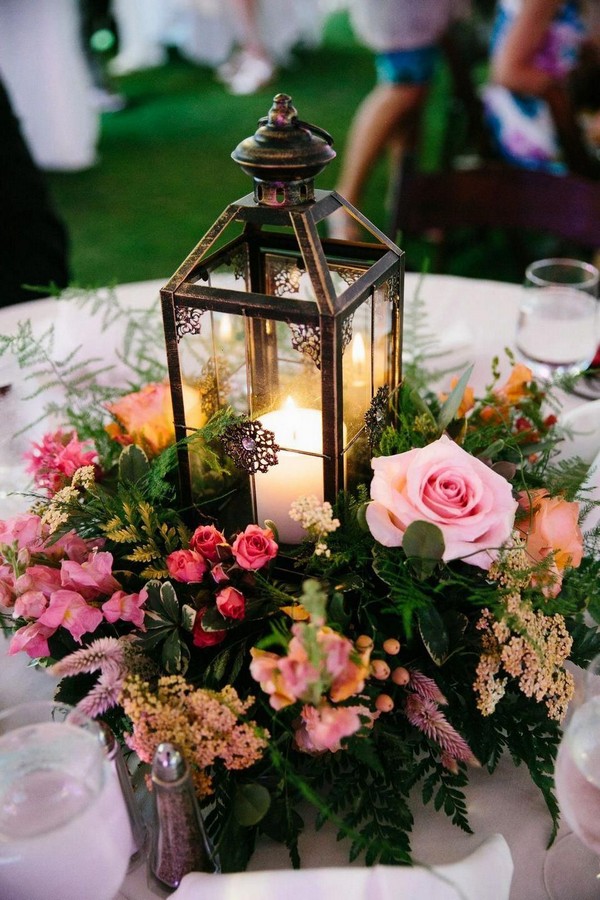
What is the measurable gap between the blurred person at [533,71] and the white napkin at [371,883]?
265 centimetres

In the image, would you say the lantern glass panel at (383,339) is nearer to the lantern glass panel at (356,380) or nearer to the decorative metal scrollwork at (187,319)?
the lantern glass panel at (356,380)

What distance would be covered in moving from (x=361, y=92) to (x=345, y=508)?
5.78 m

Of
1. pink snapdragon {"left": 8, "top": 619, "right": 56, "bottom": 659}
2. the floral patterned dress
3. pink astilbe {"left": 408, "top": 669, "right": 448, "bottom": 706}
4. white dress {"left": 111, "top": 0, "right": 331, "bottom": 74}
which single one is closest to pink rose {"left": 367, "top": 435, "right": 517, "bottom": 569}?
pink astilbe {"left": 408, "top": 669, "right": 448, "bottom": 706}

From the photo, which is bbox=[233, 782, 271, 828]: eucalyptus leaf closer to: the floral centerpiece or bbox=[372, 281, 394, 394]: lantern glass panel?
the floral centerpiece

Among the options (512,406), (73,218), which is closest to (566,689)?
(512,406)

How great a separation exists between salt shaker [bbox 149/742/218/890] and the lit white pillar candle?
0.29 metres

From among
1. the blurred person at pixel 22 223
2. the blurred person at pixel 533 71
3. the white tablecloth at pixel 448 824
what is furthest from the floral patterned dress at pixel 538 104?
the white tablecloth at pixel 448 824

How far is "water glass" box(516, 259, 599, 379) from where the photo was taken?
1.31 metres

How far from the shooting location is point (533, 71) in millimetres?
3035

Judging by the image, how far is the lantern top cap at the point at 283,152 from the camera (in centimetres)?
78

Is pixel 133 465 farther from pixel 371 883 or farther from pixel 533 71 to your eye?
pixel 533 71

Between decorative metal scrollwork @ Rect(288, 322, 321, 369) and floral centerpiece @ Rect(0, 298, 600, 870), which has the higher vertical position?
decorative metal scrollwork @ Rect(288, 322, 321, 369)

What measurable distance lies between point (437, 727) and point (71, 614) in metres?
0.34

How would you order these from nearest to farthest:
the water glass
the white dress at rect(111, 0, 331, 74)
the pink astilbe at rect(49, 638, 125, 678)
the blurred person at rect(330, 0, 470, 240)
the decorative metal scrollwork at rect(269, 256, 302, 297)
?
the pink astilbe at rect(49, 638, 125, 678)
the decorative metal scrollwork at rect(269, 256, 302, 297)
the water glass
the blurred person at rect(330, 0, 470, 240)
the white dress at rect(111, 0, 331, 74)
